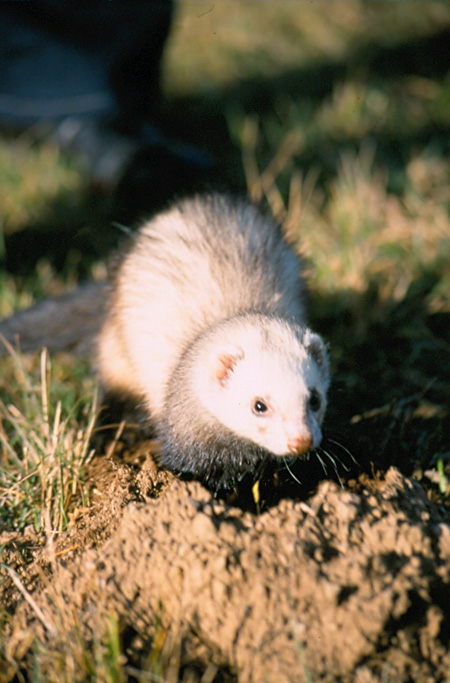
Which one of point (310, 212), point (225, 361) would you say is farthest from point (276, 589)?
point (310, 212)

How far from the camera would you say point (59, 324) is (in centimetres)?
297

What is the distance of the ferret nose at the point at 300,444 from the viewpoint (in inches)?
70.9

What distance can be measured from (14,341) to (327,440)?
1653mm

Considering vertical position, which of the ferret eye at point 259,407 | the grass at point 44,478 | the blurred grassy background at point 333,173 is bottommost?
the blurred grassy background at point 333,173

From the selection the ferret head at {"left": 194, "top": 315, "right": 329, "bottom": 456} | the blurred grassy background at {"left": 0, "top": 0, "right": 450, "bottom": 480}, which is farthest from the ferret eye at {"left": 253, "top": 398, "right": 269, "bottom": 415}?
the blurred grassy background at {"left": 0, "top": 0, "right": 450, "bottom": 480}

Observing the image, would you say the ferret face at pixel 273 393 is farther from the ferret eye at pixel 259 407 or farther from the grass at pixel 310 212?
the grass at pixel 310 212

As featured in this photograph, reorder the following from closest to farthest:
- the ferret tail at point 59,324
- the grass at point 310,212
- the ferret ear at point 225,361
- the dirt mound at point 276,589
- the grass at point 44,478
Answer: the dirt mound at point 276,589
the grass at point 44,478
the ferret ear at point 225,361
the grass at point 310,212
the ferret tail at point 59,324

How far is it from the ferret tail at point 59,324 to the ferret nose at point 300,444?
1.48 meters

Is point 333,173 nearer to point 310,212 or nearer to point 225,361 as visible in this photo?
point 310,212

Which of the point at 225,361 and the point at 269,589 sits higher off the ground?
the point at 225,361

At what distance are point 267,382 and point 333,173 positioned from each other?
2.99m

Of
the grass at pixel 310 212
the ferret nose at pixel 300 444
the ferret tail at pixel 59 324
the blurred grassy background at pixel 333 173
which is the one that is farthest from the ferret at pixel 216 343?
the blurred grassy background at pixel 333 173

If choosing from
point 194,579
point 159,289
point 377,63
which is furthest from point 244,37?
point 194,579

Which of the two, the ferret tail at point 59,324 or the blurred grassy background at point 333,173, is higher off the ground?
the ferret tail at point 59,324
